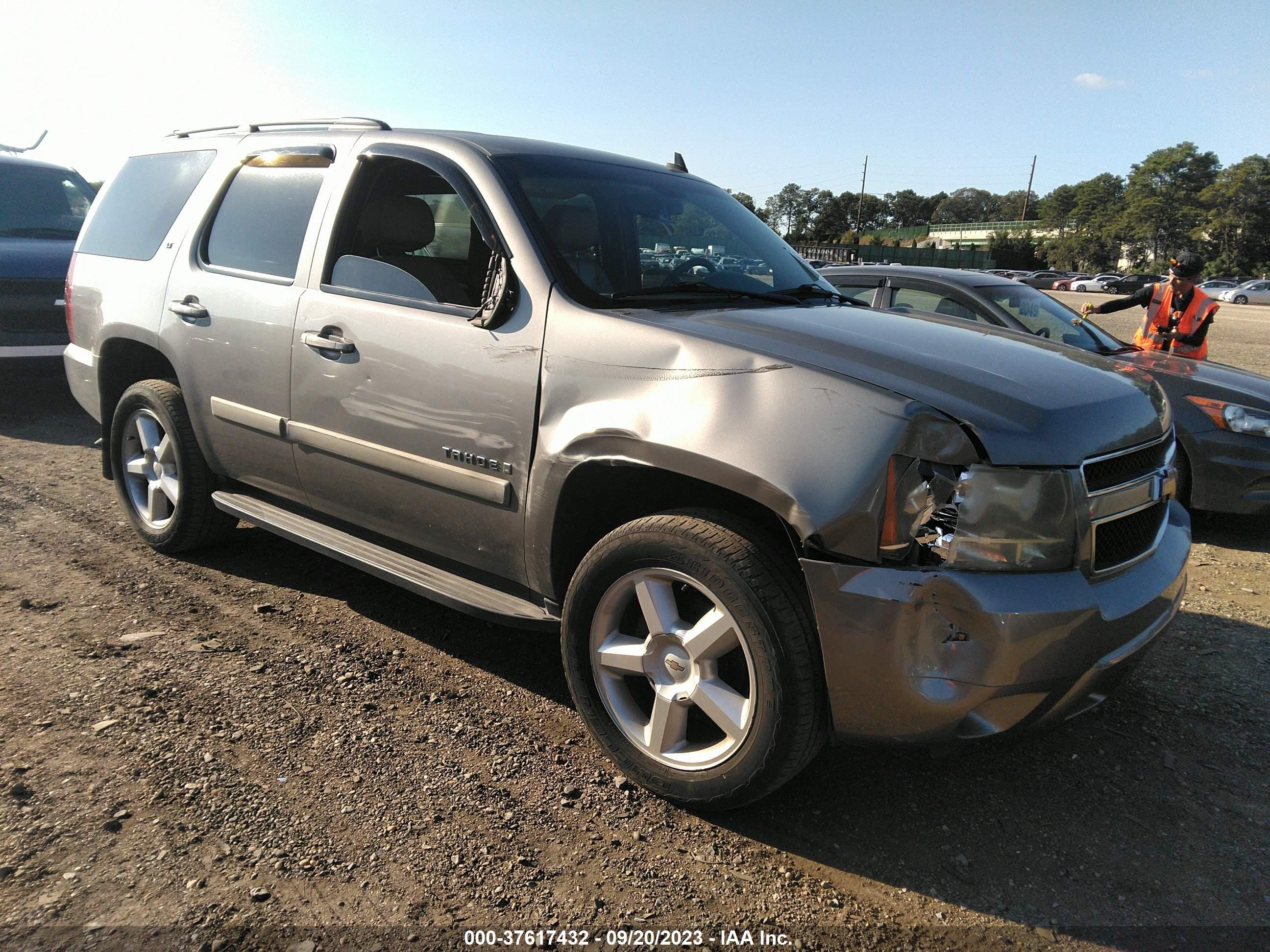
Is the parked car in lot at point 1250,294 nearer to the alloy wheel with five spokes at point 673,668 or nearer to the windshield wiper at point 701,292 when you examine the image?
the windshield wiper at point 701,292

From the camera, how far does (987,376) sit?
2.40 metres

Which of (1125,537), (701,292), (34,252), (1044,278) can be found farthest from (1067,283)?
(1125,537)

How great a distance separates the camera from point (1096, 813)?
261cm

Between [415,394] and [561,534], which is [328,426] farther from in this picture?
[561,534]

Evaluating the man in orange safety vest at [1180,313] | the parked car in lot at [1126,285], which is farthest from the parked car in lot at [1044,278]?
the man in orange safety vest at [1180,313]

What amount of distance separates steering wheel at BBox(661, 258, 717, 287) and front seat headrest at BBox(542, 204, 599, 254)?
0.29 m

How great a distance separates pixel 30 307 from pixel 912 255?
6984 cm

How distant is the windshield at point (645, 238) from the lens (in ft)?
9.59

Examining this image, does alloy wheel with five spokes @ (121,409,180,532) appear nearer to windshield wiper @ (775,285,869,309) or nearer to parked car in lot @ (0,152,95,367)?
windshield wiper @ (775,285,869,309)

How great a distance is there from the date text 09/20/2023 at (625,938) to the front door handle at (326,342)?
6.56 feet

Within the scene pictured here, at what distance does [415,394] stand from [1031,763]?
2403mm

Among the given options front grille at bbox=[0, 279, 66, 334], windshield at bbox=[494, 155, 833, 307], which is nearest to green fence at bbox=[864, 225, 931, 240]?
front grille at bbox=[0, 279, 66, 334]

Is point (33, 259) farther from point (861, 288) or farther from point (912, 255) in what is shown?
point (912, 255)

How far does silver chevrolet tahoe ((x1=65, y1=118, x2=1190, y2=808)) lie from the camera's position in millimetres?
2117
